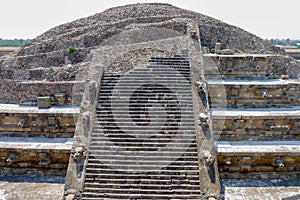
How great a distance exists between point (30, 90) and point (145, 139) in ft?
24.6

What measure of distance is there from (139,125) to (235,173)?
4.39 metres

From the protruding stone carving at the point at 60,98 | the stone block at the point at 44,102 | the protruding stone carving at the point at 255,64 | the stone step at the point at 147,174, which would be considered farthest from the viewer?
the protruding stone carving at the point at 255,64

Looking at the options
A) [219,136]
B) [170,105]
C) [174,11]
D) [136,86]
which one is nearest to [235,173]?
[219,136]

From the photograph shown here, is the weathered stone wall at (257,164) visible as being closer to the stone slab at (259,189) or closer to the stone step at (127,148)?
the stone slab at (259,189)

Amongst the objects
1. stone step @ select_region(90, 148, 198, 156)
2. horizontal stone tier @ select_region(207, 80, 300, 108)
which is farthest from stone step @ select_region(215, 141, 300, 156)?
horizontal stone tier @ select_region(207, 80, 300, 108)

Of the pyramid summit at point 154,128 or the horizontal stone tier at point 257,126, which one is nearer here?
the pyramid summit at point 154,128

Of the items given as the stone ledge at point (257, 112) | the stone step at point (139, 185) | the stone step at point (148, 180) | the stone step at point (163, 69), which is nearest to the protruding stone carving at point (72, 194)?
the stone step at point (139, 185)

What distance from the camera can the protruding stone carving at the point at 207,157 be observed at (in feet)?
33.7

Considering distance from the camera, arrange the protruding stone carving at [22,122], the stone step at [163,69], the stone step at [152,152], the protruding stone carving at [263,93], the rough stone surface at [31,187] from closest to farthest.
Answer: the rough stone surface at [31,187]
the stone step at [152,152]
the protruding stone carving at [22,122]
the protruding stone carving at [263,93]
the stone step at [163,69]

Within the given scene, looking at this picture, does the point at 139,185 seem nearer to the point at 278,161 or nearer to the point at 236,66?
the point at 278,161

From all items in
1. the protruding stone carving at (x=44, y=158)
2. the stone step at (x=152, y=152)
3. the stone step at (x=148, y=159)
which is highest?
the stone step at (x=152, y=152)

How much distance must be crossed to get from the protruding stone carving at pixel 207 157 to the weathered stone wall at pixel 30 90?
7.10 meters

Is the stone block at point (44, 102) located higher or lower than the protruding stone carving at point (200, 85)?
lower

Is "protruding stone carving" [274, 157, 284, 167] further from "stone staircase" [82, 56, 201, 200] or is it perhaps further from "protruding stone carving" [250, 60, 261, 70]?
"protruding stone carving" [250, 60, 261, 70]
